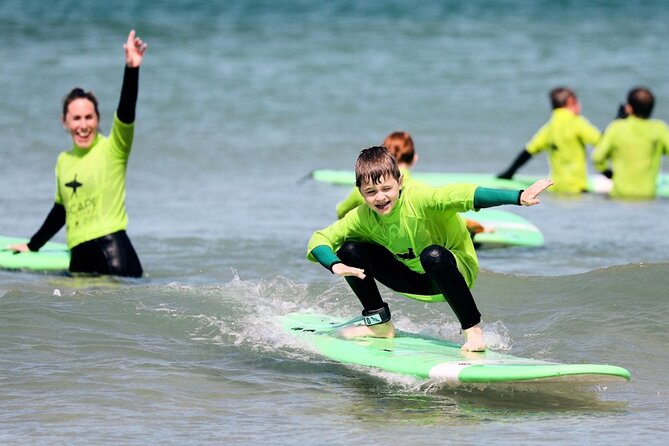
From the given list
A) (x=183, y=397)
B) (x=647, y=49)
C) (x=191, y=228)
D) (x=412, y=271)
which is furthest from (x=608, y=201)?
(x=647, y=49)

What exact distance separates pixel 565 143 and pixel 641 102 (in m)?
0.91

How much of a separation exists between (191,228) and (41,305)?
12.4ft

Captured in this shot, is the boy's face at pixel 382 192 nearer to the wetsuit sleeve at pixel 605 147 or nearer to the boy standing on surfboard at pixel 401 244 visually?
the boy standing on surfboard at pixel 401 244

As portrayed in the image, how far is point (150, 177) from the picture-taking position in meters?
14.7

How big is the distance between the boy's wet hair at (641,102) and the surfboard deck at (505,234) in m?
2.78

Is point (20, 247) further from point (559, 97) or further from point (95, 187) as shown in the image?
point (559, 97)

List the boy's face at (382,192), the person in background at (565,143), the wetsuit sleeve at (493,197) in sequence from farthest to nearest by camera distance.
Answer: the person in background at (565,143), the boy's face at (382,192), the wetsuit sleeve at (493,197)

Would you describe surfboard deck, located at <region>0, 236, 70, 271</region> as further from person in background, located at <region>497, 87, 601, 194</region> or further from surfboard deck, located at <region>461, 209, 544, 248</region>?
person in background, located at <region>497, 87, 601, 194</region>

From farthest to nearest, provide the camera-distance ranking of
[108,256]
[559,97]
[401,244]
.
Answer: [559,97] → [108,256] → [401,244]

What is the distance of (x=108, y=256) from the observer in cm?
834

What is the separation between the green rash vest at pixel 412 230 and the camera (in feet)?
20.0

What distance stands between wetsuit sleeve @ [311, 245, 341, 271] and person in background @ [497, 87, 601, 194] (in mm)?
7319

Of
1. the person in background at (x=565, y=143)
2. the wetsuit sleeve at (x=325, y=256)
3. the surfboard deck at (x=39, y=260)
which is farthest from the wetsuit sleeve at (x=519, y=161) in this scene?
the wetsuit sleeve at (x=325, y=256)

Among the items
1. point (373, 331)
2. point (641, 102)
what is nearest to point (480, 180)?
point (641, 102)
